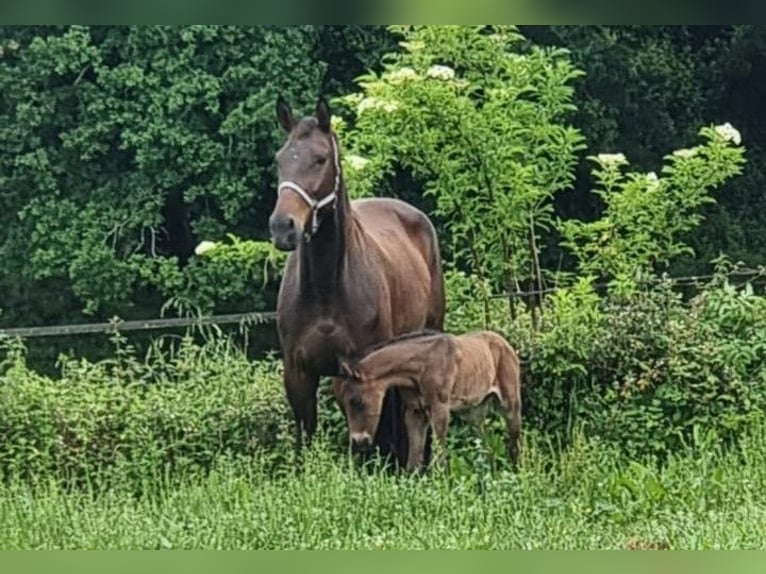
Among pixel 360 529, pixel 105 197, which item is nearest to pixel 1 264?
pixel 105 197

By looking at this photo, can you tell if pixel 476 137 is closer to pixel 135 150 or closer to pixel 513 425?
pixel 513 425

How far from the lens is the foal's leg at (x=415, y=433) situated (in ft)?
16.9

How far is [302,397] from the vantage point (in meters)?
5.12

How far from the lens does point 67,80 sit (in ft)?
27.1

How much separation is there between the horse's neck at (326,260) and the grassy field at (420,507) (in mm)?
628

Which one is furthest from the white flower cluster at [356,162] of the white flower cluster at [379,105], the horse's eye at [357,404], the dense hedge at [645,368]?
the horse's eye at [357,404]

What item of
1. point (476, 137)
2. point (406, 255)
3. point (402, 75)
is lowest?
point (406, 255)

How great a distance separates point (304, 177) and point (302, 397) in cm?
→ 103

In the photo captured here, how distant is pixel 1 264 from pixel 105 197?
3.86 ft

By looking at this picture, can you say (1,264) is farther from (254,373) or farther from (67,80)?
(254,373)

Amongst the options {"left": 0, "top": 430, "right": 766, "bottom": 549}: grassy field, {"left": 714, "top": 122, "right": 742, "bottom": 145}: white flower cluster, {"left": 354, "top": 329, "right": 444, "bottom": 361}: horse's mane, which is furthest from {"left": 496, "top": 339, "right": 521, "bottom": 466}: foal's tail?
{"left": 714, "top": 122, "right": 742, "bottom": 145}: white flower cluster

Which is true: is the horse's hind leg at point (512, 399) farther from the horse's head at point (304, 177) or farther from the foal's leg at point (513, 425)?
the horse's head at point (304, 177)

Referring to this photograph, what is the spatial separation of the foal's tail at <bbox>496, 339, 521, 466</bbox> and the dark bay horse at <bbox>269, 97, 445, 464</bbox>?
38 centimetres

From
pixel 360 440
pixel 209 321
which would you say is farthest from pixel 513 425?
pixel 209 321
